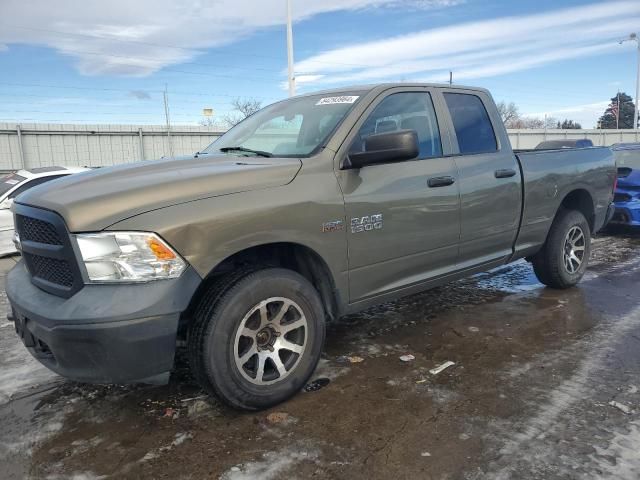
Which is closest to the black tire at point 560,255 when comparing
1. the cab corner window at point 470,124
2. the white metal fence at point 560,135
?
the cab corner window at point 470,124

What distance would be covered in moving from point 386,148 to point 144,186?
1.44 meters

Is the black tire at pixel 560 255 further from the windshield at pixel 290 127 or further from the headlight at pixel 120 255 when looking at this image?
the headlight at pixel 120 255

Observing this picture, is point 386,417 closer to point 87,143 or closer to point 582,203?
point 582,203

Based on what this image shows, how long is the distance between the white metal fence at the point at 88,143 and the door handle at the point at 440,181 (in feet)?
51.1

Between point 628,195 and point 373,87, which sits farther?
point 628,195

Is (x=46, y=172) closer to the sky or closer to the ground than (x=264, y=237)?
closer to the sky

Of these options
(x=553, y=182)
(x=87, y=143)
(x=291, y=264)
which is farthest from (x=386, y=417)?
(x=87, y=143)

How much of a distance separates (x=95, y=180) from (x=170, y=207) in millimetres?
601

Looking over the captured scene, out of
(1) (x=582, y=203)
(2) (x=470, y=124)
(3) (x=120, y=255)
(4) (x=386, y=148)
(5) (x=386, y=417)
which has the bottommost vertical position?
(5) (x=386, y=417)

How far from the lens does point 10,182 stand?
8195 millimetres

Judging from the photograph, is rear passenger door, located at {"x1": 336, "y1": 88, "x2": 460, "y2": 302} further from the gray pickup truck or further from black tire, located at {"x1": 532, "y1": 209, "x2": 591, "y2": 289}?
black tire, located at {"x1": 532, "y1": 209, "x2": 591, "y2": 289}

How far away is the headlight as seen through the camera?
8.18ft

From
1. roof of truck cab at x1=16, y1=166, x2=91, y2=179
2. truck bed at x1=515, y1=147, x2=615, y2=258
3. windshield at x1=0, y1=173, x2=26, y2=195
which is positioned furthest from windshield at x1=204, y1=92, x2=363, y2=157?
windshield at x1=0, y1=173, x2=26, y2=195

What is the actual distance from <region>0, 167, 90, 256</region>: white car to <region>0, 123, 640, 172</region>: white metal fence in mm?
8508
